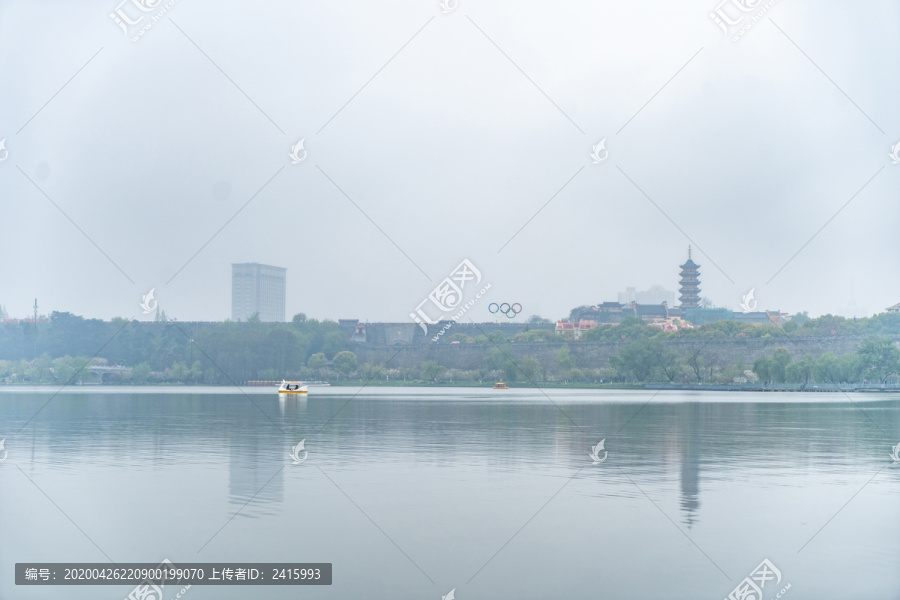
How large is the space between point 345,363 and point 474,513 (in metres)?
112

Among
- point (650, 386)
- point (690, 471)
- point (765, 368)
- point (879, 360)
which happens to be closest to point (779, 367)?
point (765, 368)

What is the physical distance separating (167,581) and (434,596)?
2997 millimetres

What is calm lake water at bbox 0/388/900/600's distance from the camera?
10.0 metres

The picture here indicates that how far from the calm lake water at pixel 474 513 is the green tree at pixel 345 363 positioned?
98.4 meters

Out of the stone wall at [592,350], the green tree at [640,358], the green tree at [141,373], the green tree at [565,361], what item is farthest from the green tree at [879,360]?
the green tree at [141,373]

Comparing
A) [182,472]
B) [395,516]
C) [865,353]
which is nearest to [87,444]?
[182,472]

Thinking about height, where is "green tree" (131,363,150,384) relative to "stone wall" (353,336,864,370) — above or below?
below

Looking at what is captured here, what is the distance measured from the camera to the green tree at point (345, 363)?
12419 centimetres

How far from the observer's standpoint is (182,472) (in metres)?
18.2

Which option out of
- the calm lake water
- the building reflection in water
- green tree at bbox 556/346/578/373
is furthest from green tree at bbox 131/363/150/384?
the building reflection in water

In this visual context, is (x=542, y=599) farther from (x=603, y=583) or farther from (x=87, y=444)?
(x=87, y=444)

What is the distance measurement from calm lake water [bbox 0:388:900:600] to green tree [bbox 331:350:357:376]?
98369 mm

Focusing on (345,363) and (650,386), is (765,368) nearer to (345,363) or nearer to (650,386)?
(650,386)

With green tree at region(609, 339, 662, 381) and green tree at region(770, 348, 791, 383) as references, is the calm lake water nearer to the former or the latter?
→ green tree at region(770, 348, 791, 383)
